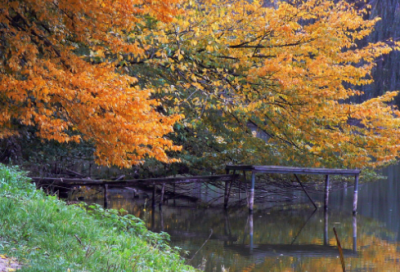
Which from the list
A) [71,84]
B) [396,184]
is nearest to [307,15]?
[71,84]

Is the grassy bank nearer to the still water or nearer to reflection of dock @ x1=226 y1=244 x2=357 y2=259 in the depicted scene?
the still water

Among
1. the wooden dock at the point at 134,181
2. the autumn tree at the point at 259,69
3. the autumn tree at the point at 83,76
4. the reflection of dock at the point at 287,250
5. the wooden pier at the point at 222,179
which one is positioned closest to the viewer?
the autumn tree at the point at 83,76

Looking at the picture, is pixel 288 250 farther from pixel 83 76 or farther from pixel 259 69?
pixel 83 76

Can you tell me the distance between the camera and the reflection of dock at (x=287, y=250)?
1070 centimetres

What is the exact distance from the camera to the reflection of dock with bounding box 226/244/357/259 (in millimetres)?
10695

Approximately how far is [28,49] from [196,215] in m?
9.58

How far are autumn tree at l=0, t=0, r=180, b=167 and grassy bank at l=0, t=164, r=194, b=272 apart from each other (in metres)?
1.86

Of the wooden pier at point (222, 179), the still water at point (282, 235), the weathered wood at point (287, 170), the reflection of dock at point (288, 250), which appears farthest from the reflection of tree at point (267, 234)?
the weathered wood at point (287, 170)

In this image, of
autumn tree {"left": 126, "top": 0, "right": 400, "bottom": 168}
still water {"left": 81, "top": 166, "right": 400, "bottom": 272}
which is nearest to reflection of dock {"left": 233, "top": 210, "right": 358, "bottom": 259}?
still water {"left": 81, "top": 166, "right": 400, "bottom": 272}

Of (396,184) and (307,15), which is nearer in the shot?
(307,15)

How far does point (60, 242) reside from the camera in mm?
5133

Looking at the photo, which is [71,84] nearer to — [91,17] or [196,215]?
[91,17]

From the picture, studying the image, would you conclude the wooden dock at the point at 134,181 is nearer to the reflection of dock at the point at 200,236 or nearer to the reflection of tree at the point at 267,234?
the reflection of tree at the point at 267,234

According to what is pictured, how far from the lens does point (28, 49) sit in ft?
28.3
